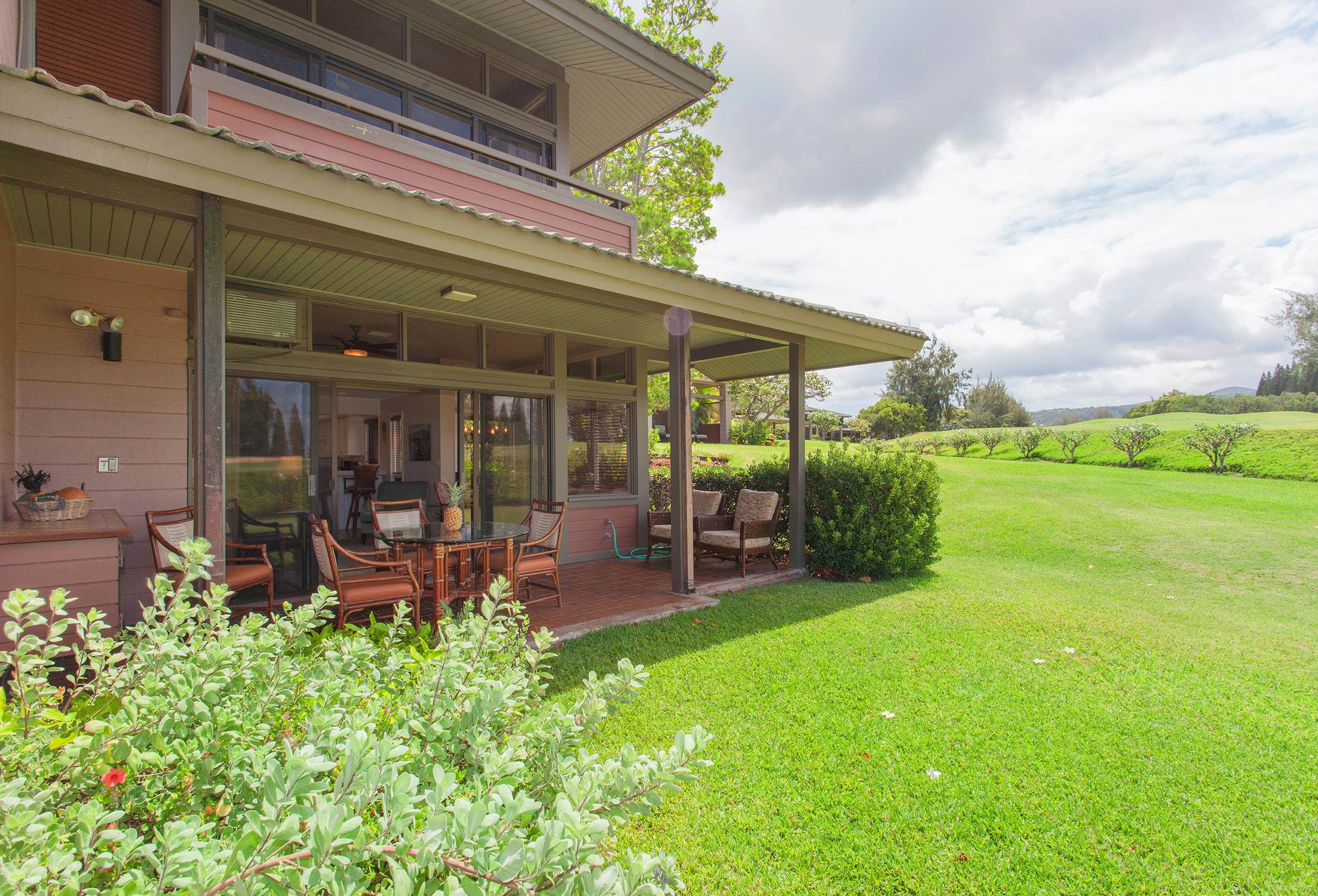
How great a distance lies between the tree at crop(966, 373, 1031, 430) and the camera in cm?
3856

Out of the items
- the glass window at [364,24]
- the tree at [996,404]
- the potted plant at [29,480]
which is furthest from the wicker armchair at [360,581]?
the tree at [996,404]

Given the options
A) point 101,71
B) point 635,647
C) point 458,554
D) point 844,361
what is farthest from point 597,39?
point 635,647

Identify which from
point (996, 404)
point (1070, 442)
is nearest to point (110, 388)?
point (1070, 442)

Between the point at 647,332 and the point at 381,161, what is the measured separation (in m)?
3.48

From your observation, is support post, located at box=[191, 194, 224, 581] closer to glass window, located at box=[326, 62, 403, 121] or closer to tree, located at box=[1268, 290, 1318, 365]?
glass window, located at box=[326, 62, 403, 121]

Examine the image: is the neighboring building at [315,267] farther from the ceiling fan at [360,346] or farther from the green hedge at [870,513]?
the green hedge at [870,513]

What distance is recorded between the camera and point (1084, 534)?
9.77 meters

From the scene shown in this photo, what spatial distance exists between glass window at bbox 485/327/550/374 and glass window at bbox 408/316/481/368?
17cm

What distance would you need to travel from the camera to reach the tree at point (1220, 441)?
15.5 m

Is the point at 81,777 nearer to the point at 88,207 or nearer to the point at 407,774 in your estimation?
the point at 407,774

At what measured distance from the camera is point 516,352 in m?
7.81

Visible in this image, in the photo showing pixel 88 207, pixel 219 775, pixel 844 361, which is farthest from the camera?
pixel 844 361

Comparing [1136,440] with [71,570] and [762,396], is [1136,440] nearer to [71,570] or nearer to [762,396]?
[762,396]

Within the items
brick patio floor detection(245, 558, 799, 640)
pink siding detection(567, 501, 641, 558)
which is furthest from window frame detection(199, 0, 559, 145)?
brick patio floor detection(245, 558, 799, 640)
